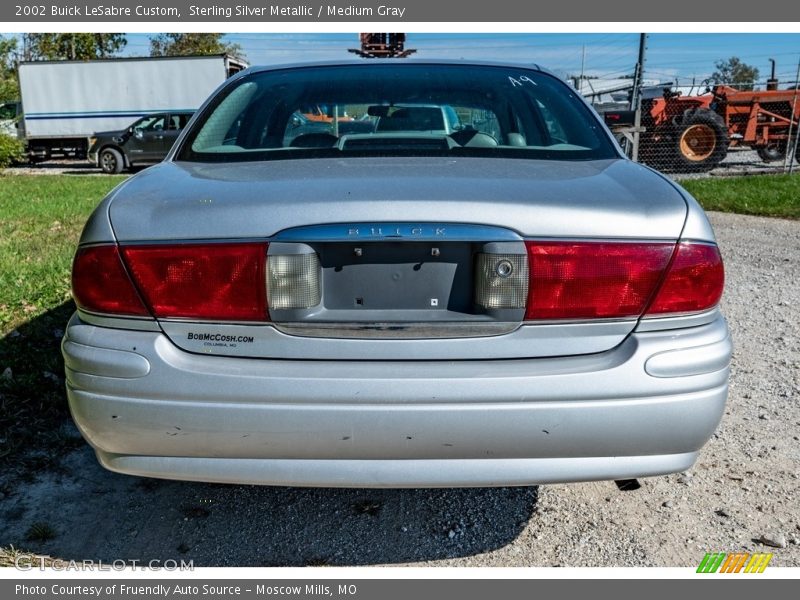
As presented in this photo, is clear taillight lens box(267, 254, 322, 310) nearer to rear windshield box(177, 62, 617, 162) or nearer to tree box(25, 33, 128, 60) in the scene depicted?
rear windshield box(177, 62, 617, 162)

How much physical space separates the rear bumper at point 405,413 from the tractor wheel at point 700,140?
44.1 ft

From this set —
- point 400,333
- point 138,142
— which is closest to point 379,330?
point 400,333

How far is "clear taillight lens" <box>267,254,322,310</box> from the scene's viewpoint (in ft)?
6.61

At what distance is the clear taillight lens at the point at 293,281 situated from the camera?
6.61 feet

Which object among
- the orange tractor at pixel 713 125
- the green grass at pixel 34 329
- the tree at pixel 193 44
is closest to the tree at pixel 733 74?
the orange tractor at pixel 713 125

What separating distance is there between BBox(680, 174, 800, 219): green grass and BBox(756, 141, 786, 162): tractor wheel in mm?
2751

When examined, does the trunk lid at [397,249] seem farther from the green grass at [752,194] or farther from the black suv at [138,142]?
the black suv at [138,142]

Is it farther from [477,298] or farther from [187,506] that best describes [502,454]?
[187,506]

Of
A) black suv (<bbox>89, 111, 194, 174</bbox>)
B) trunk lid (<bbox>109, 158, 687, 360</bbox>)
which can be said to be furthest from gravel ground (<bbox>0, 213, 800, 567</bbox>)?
black suv (<bbox>89, 111, 194, 174</bbox>)

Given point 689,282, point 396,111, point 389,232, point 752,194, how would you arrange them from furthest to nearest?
point 752,194, point 396,111, point 689,282, point 389,232

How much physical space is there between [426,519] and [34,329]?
3051 millimetres

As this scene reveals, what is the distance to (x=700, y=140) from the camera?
47.7 feet

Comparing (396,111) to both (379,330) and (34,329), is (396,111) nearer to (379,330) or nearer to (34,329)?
(379,330)

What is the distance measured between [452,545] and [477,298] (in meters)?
1.02
